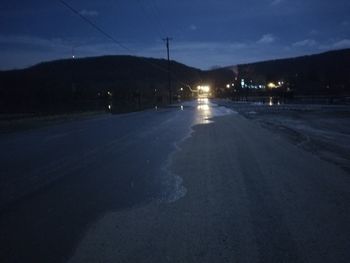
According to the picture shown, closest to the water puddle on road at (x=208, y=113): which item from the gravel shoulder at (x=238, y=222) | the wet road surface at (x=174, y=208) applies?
the wet road surface at (x=174, y=208)

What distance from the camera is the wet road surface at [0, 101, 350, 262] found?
217 inches

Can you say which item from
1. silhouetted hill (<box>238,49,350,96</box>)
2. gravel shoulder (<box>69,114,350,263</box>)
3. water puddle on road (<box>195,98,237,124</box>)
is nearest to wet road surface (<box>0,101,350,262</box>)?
gravel shoulder (<box>69,114,350,263</box>)

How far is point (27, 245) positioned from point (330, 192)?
5.37 m

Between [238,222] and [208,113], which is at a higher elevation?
[238,222]

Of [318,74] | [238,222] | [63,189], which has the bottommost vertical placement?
[318,74]

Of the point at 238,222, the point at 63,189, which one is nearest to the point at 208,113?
the point at 63,189

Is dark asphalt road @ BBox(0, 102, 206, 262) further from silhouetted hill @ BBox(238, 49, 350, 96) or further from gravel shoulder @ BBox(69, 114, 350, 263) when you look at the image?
silhouetted hill @ BBox(238, 49, 350, 96)

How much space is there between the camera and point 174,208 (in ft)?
25.0

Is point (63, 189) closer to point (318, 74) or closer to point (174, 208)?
point (174, 208)

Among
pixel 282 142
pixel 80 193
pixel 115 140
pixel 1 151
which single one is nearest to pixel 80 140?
pixel 115 140

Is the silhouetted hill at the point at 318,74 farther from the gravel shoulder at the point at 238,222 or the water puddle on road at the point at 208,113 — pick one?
the gravel shoulder at the point at 238,222

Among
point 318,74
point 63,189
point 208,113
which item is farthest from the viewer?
point 318,74

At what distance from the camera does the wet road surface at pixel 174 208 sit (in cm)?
550

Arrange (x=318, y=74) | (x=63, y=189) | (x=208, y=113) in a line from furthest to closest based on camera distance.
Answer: (x=318, y=74), (x=208, y=113), (x=63, y=189)
